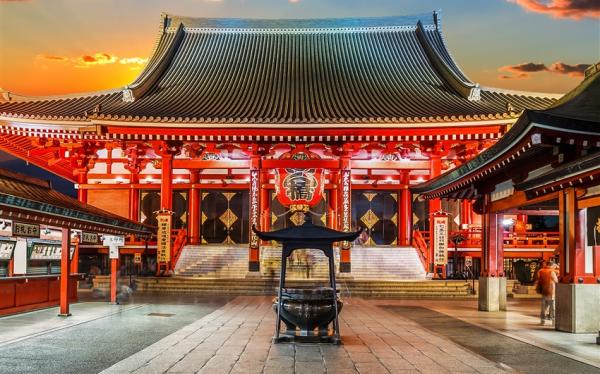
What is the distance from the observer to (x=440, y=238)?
23922mm

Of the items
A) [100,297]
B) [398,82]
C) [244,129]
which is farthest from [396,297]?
[398,82]

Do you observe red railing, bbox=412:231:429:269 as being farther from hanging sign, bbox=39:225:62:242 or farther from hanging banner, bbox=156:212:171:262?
hanging sign, bbox=39:225:62:242

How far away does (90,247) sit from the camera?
89.9 ft

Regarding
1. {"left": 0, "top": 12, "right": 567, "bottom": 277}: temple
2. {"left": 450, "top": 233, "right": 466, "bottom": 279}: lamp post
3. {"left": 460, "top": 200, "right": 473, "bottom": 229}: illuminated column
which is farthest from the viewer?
{"left": 460, "top": 200, "right": 473, "bottom": 229}: illuminated column

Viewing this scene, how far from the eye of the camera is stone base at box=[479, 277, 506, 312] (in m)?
17.8

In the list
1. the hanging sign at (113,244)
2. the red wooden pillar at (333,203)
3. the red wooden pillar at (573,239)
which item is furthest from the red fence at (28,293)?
the red wooden pillar at (333,203)

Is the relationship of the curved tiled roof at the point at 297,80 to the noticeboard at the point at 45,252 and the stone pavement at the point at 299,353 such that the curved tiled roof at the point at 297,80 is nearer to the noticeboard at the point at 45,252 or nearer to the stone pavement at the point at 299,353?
the noticeboard at the point at 45,252

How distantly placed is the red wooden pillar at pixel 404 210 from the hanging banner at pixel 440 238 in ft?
15.5

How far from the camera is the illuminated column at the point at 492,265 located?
58.6 feet

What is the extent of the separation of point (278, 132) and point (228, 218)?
321 inches

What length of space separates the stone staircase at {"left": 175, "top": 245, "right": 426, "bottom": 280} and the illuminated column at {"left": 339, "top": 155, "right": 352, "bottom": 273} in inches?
19.0

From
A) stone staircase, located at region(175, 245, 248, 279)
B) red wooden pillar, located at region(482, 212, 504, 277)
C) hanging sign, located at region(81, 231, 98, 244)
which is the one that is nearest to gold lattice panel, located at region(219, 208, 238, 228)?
stone staircase, located at region(175, 245, 248, 279)

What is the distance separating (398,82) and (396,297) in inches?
448

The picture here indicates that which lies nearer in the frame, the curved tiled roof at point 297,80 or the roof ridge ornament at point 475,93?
the curved tiled roof at point 297,80
